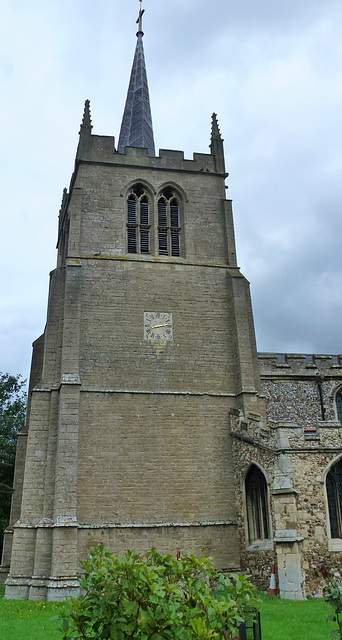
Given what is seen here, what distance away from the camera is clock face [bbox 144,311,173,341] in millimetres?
17734

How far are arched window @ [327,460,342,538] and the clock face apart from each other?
22.0 ft

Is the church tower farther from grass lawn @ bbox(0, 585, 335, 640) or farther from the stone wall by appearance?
grass lawn @ bbox(0, 585, 335, 640)

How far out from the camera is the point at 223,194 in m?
20.8

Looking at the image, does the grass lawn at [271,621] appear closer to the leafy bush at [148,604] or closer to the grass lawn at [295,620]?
the grass lawn at [295,620]

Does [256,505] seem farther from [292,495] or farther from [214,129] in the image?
[214,129]

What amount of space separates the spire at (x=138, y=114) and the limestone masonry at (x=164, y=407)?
3.41 meters

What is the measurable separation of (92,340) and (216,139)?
1045cm

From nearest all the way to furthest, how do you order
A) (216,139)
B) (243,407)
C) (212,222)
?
(243,407) → (212,222) → (216,139)

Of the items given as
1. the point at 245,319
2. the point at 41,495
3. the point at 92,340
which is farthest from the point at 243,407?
the point at 41,495

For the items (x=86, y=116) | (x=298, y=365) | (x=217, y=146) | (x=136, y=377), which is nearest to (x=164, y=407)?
(x=136, y=377)

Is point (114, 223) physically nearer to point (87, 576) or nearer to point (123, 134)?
point (123, 134)

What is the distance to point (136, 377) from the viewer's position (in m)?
17.0

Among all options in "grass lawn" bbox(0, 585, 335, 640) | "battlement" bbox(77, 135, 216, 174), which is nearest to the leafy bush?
"grass lawn" bbox(0, 585, 335, 640)

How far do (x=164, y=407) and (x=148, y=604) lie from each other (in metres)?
13.2
